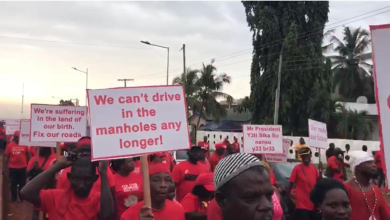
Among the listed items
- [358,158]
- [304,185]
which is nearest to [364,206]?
[358,158]

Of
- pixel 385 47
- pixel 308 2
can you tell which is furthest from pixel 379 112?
pixel 308 2

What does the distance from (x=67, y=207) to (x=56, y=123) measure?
3.25 metres

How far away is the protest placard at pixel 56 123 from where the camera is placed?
6.37 meters

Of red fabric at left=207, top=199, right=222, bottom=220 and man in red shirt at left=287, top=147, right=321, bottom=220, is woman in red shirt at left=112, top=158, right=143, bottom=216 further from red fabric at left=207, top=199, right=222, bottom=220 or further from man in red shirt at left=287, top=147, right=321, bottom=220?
man in red shirt at left=287, top=147, right=321, bottom=220

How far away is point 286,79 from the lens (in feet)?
95.0

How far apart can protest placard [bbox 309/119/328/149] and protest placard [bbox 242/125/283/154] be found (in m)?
0.61

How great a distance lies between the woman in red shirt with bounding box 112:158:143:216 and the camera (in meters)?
4.55

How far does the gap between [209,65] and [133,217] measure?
3221 centimetres

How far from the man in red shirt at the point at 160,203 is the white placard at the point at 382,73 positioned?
1.66 meters

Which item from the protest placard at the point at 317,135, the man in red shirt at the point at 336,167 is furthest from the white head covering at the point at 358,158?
the protest placard at the point at 317,135

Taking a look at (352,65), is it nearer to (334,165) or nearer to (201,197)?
(334,165)

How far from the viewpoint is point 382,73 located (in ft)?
8.96

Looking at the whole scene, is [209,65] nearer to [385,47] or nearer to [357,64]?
[357,64]

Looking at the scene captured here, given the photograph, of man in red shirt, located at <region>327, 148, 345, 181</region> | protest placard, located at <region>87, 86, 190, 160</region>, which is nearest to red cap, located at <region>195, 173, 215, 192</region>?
protest placard, located at <region>87, 86, 190, 160</region>
